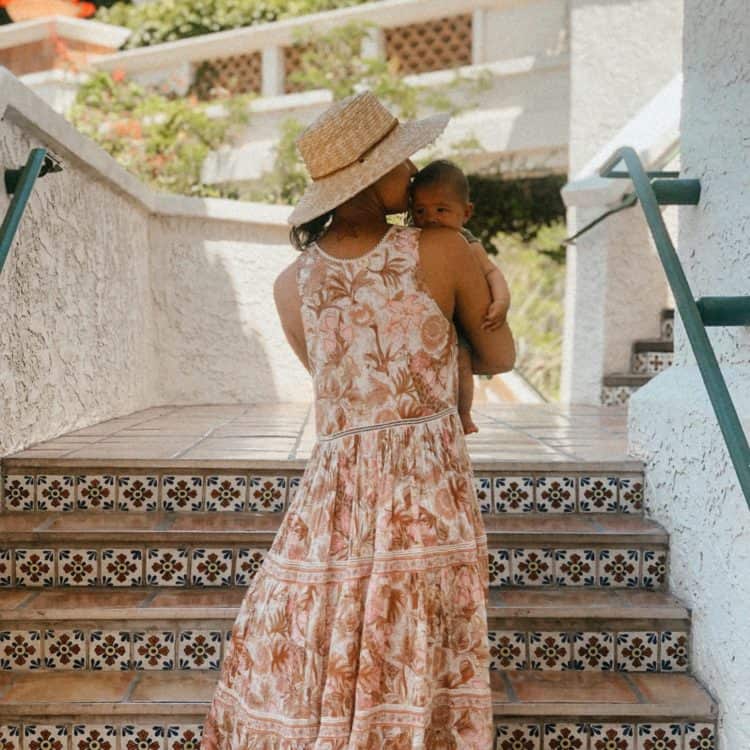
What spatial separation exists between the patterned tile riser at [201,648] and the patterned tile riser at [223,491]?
0.54m

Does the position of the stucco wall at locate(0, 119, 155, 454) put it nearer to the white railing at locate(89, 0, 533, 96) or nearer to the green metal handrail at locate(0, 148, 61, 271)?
the green metal handrail at locate(0, 148, 61, 271)

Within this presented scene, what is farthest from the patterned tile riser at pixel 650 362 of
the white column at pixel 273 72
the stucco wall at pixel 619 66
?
the white column at pixel 273 72

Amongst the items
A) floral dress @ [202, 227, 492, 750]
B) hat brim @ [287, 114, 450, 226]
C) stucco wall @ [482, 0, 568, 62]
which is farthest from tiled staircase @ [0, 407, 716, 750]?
stucco wall @ [482, 0, 568, 62]

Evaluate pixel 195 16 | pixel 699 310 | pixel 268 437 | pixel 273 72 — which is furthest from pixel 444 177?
pixel 195 16

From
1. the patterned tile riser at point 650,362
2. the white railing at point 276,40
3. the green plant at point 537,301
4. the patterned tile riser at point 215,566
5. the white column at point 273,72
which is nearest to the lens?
the patterned tile riser at point 215,566

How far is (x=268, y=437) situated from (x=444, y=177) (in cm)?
233

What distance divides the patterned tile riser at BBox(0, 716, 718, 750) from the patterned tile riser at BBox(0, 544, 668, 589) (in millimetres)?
517

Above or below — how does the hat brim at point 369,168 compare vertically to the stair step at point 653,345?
above

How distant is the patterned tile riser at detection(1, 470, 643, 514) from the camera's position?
3.03 m

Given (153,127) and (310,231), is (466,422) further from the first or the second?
(153,127)

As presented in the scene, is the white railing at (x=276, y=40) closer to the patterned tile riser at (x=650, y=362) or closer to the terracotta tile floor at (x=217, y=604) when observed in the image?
the patterned tile riser at (x=650, y=362)

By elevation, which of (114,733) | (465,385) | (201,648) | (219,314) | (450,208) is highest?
(450,208)

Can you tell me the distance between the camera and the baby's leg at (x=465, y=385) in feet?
6.16

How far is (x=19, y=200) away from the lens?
2.68 meters
